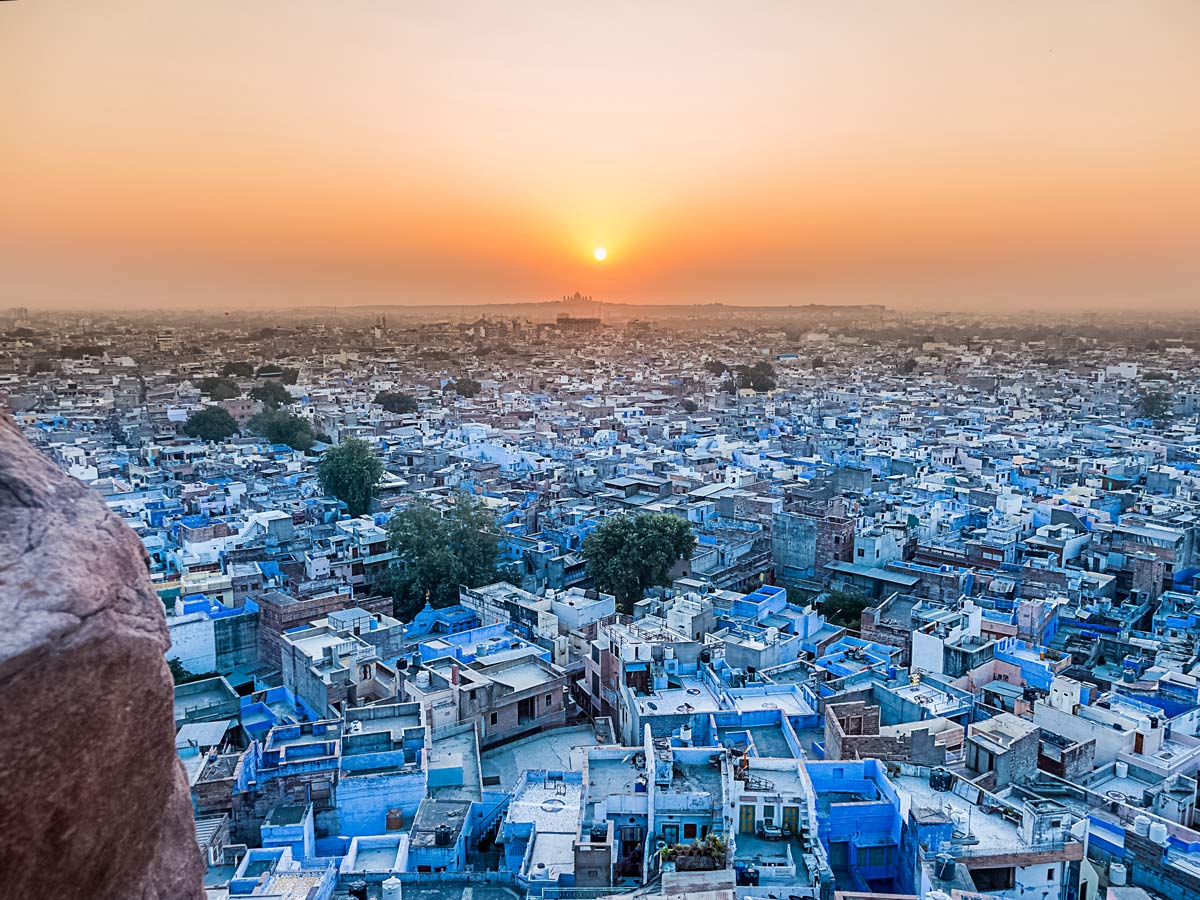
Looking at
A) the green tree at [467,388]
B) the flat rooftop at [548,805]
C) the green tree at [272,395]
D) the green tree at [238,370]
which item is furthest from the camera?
the green tree at [238,370]

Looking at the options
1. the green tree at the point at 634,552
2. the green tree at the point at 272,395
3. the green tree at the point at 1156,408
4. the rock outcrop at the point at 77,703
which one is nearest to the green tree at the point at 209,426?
the green tree at the point at 272,395

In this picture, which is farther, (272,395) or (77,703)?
(272,395)

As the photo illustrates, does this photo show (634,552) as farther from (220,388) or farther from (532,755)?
(220,388)

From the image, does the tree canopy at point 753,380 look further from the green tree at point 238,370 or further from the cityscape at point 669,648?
the green tree at point 238,370

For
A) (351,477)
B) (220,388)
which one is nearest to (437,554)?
(351,477)

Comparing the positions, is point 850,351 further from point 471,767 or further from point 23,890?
point 23,890

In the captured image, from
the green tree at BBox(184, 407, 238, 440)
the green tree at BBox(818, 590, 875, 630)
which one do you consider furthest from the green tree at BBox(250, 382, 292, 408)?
the green tree at BBox(818, 590, 875, 630)

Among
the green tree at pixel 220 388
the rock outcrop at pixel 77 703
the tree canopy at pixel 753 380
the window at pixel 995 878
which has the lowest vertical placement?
the window at pixel 995 878
